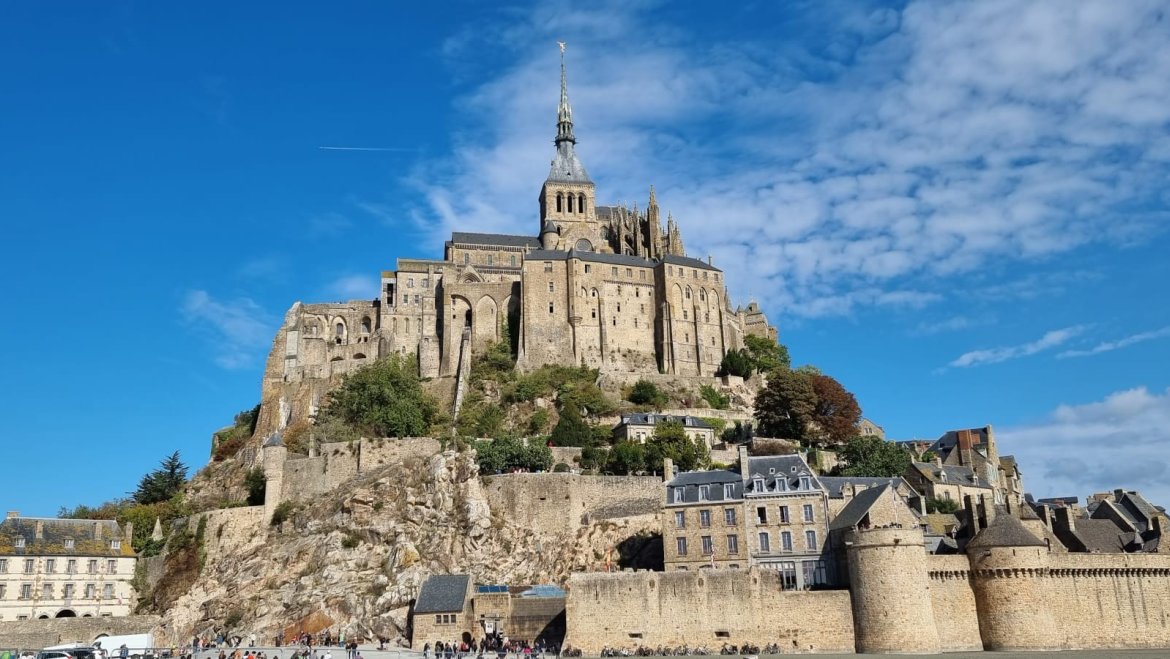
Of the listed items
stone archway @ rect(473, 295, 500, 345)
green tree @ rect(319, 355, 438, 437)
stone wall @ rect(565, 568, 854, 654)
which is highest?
stone archway @ rect(473, 295, 500, 345)

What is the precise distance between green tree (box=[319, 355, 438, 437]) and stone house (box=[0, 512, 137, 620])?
16.5 metres

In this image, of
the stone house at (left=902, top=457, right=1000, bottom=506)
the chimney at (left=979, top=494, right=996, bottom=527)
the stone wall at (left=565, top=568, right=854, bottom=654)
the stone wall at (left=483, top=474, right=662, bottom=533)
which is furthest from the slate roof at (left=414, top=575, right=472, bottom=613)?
the stone house at (left=902, top=457, right=1000, bottom=506)

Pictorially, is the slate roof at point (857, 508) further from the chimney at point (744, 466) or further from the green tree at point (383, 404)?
the green tree at point (383, 404)

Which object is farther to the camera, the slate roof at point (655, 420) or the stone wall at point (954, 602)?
the slate roof at point (655, 420)

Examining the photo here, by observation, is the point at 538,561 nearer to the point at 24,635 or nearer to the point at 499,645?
the point at 499,645

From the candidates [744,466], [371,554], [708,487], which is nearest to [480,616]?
[371,554]

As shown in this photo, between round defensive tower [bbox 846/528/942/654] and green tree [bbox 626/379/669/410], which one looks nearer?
round defensive tower [bbox 846/528/942/654]

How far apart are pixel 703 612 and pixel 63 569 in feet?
→ 112

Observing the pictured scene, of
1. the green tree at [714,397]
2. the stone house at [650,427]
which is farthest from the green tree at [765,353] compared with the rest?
the stone house at [650,427]

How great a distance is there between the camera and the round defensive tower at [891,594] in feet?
140

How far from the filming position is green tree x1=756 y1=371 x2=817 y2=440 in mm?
70312

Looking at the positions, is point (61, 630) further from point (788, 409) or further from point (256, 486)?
point (788, 409)

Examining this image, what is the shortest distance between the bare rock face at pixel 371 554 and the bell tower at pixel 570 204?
42.8 metres

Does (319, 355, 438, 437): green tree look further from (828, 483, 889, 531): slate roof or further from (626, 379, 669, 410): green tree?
(828, 483, 889, 531): slate roof
